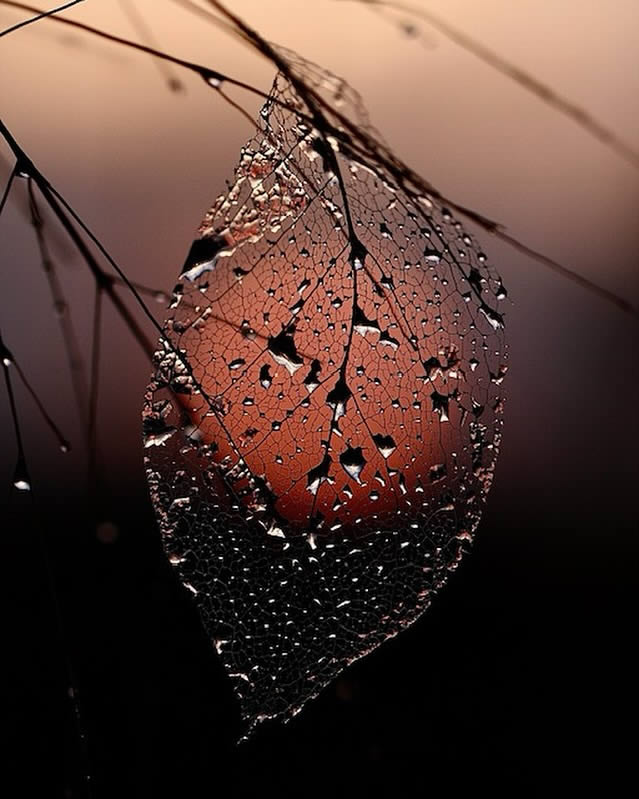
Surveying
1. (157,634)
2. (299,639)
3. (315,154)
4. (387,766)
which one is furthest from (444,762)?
(315,154)

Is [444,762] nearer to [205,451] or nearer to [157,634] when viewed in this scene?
[157,634]

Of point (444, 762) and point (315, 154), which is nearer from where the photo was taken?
point (315, 154)

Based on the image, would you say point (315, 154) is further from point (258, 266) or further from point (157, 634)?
point (157, 634)

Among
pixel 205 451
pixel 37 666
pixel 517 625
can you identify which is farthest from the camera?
pixel 517 625

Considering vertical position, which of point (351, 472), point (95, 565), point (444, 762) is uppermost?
point (95, 565)

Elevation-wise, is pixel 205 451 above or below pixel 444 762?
above

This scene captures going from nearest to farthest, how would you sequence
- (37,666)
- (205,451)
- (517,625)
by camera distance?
(205,451) → (37,666) → (517,625)
